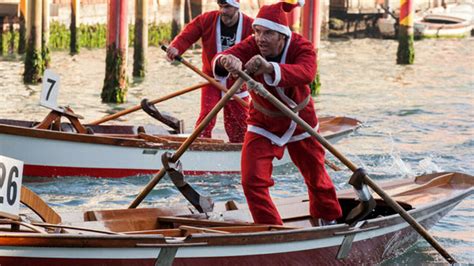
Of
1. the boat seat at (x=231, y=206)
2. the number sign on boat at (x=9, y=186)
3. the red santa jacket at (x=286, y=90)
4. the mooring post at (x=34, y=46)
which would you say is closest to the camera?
the number sign on boat at (x=9, y=186)

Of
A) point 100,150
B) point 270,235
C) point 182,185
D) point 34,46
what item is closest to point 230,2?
point 100,150

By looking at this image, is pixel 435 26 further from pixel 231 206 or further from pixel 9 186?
pixel 9 186

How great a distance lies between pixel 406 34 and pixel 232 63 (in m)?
17.6

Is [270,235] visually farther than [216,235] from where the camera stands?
Yes

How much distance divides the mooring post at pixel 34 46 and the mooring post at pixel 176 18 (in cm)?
799

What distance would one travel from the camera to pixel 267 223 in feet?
28.0

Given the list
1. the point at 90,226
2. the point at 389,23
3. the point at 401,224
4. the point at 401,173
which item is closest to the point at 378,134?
the point at 401,173

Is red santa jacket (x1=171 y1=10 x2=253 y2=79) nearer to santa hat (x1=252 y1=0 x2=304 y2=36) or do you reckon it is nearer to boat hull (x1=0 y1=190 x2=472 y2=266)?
boat hull (x1=0 y1=190 x2=472 y2=266)

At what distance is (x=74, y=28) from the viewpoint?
84.4ft

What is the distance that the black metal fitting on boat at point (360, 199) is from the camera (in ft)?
27.9

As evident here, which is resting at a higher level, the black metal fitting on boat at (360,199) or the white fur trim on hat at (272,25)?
the white fur trim on hat at (272,25)

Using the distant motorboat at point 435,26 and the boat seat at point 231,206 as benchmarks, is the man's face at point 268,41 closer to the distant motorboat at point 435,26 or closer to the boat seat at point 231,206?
the boat seat at point 231,206

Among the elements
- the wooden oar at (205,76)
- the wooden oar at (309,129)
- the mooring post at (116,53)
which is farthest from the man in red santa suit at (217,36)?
the mooring post at (116,53)

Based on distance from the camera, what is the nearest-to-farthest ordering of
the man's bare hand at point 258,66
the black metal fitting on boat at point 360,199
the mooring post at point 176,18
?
the man's bare hand at point 258,66
the black metal fitting on boat at point 360,199
the mooring post at point 176,18
